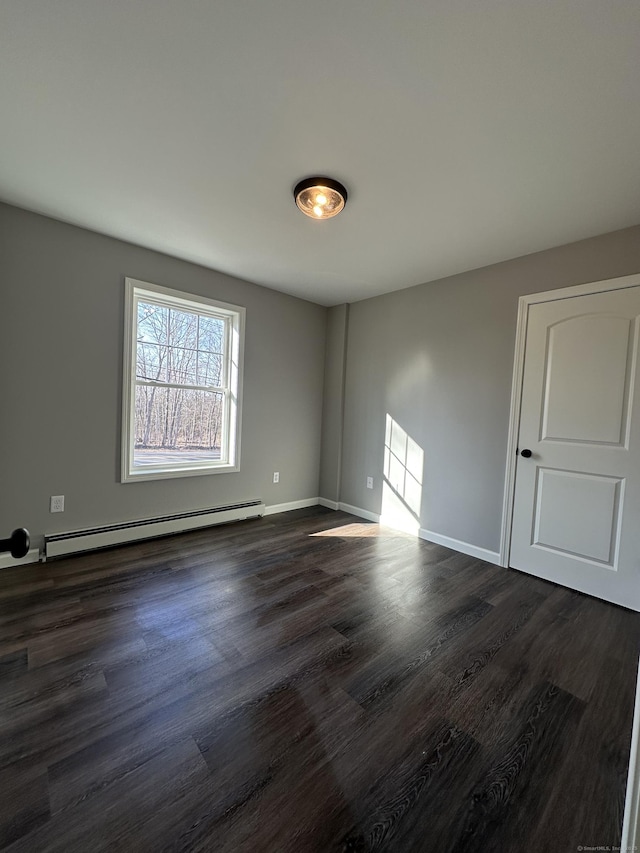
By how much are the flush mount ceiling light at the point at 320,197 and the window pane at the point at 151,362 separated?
6.07 ft

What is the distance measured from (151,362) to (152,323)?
355 millimetres

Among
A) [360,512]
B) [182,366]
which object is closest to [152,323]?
[182,366]

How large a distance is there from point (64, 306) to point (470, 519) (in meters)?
3.76

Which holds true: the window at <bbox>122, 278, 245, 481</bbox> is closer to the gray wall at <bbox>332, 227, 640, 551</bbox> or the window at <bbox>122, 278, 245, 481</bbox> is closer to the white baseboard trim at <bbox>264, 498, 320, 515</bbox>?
the white baseboard trim at <bbox>264, 498, 320, 515</bbox>

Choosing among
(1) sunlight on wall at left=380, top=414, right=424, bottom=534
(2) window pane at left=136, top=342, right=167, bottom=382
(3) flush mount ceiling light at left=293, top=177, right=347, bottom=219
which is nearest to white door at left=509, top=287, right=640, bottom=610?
(1) sunlight on wall at left=380, top=414, right=424, bottom=534

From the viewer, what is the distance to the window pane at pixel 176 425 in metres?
3.17

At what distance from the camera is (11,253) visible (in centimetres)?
244

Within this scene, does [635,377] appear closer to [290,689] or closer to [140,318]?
[290,689]

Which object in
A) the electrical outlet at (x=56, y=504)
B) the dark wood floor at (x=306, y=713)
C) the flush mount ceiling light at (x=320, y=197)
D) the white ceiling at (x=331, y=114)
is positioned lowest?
the dark wood floor at (x=306, y=713)

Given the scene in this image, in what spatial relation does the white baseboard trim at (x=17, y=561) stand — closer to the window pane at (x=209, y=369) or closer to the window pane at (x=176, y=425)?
the window pane at (x=176, y=425)

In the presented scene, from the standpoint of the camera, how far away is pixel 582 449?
249 centimetres

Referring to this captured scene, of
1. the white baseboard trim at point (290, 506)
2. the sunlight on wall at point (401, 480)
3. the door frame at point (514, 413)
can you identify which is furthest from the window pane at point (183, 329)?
the door frame at point (514, 413)

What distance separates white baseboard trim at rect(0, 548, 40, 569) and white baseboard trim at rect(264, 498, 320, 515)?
2.05 metres

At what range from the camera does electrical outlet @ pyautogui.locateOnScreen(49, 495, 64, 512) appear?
8.81 feet
